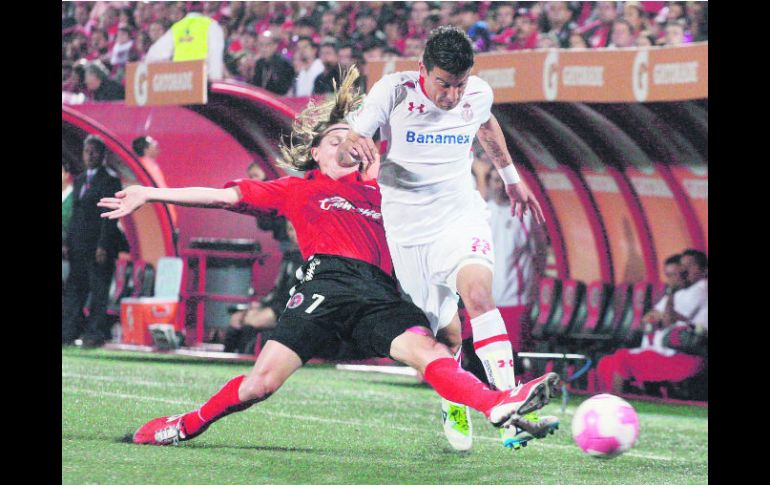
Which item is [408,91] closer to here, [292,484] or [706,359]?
[292,484]

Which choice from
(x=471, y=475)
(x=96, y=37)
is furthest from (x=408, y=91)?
(x=96, y=37)

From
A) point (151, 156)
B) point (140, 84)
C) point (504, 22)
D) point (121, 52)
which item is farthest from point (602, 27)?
point (121, 52)

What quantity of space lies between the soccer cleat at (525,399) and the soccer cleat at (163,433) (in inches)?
60.5

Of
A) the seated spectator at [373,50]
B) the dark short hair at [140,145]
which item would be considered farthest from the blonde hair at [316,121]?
the dark short hair at [140,145]

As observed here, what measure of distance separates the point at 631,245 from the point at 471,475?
4.95m

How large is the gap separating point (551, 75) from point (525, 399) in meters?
4.98

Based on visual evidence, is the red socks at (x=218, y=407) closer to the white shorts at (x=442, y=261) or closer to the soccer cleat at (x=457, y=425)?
the white shorts at (x=442, y=261)

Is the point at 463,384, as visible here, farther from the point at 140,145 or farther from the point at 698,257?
the point at 140,145

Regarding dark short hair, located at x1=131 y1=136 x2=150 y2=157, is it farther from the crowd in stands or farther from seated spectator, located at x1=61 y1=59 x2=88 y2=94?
seated spectator, located at x1=61 y1=59 x2=88 y2=94

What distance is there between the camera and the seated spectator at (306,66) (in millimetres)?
10133

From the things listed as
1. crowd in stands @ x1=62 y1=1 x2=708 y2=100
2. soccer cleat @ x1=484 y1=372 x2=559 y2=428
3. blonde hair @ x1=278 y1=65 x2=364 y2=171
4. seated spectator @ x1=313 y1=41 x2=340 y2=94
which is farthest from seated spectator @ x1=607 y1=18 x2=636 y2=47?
soccer cleat @ x1=484 y1=372 x2=559 y2=428

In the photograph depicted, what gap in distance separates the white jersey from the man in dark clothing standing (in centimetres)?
531

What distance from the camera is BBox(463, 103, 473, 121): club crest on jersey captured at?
5.38m

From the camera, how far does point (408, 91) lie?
211 inches
